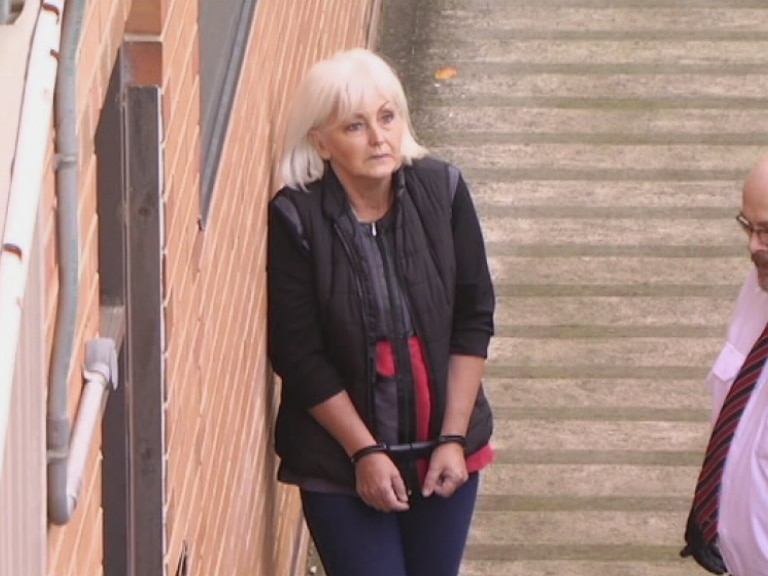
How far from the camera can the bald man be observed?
476 cm

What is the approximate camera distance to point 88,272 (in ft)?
9.62

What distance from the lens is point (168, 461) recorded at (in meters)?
3.63

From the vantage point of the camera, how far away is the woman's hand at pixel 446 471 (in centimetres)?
506

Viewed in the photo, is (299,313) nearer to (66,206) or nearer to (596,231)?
(66,206)

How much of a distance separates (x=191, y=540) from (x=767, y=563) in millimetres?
1472

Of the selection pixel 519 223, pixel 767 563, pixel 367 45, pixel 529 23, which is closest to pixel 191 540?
pixel 767 563

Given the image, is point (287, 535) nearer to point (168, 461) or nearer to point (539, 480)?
point (539, 480)

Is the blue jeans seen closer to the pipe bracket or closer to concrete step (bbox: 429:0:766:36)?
the pipe bracket

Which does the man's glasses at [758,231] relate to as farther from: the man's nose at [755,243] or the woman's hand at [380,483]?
the woman's hand at [380,483]

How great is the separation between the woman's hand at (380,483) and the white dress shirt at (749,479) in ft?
2.50

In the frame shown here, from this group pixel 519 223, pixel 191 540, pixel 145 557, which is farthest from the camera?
pixel 519 223

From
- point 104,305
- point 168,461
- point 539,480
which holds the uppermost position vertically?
point 104,305

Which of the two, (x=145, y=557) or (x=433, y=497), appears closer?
(x=145, y=557)

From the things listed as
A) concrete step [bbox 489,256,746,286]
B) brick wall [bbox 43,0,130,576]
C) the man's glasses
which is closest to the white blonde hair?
the man's glasses
